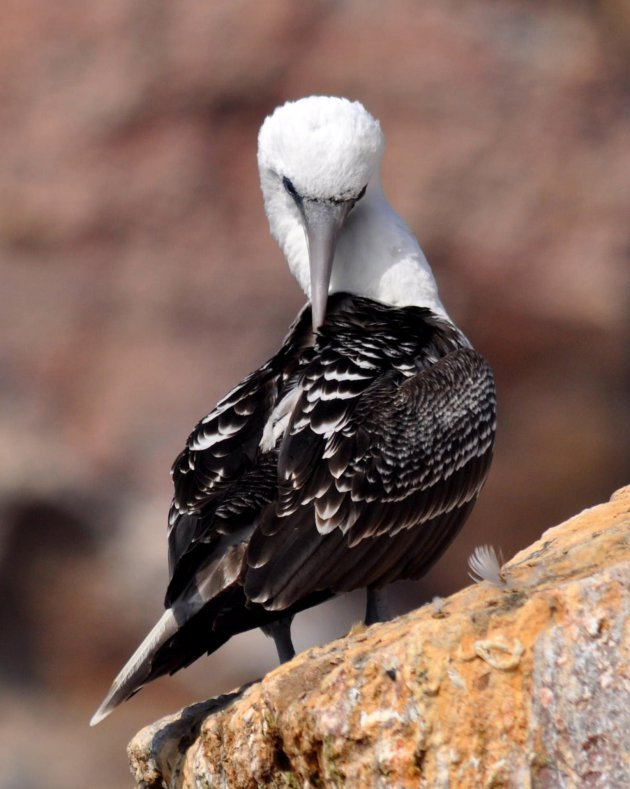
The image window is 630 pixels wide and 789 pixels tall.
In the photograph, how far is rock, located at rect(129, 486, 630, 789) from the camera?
11.4ft

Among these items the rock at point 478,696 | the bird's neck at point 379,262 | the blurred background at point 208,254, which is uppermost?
the blurred background at point 208,254

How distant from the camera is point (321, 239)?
6.17 meters

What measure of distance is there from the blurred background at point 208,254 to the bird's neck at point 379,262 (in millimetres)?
5965

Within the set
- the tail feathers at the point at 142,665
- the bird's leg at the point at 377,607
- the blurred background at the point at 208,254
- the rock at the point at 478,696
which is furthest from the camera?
the blurred background at the point at 208,254

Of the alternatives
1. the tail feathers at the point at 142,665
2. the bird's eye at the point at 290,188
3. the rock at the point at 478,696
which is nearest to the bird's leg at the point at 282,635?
the tail feathers at the point at 142,665

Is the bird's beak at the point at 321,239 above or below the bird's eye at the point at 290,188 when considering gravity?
below

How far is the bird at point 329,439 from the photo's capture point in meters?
4.82

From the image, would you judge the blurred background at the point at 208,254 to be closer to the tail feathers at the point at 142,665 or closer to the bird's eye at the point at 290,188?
the bird's eye at the point at 290,188

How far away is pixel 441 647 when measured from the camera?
3.68m

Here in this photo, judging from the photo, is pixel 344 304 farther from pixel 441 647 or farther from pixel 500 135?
pixel 500 135

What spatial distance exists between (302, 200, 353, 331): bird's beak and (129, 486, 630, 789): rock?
2.25 m

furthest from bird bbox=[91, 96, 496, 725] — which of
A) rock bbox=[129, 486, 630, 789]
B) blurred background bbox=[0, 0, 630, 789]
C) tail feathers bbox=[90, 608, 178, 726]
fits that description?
blurred background bbox=[0, 0, 630, 789]

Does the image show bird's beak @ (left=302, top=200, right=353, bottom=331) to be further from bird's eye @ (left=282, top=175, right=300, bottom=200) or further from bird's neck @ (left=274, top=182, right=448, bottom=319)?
bird's neck @ (left=274, top=182, right=448, bottom=319)

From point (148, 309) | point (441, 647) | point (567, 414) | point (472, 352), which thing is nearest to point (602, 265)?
point (567, 414)
